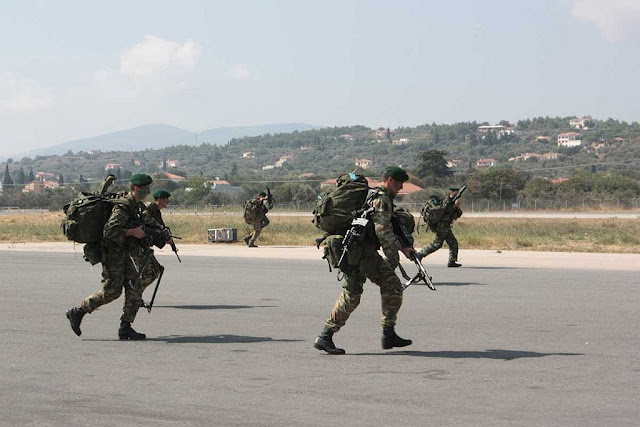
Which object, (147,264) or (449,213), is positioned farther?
(449,213)

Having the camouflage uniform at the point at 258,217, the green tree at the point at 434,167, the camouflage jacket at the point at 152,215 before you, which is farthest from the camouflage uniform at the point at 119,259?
the green tree at the point at 434,167

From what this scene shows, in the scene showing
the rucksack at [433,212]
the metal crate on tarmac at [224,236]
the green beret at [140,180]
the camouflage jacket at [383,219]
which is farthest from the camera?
the metal crate on tarmac at [224,236]

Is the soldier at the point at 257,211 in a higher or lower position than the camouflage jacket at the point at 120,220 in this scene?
lower

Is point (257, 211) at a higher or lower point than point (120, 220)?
lower

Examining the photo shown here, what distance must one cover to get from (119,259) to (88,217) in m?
0.56

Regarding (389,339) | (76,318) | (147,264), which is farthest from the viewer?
(147,264)

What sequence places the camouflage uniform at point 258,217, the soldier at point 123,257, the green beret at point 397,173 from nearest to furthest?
the green beret at point 397,173, the soldier at point 123,257, the camouflage uniform at point 258,217

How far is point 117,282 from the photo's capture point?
432 inches

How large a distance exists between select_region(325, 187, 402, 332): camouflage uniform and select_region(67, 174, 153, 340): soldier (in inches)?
90.3

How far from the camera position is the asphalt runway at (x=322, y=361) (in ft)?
24.3

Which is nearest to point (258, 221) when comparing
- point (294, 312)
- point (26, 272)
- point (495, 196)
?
point (26, 272)

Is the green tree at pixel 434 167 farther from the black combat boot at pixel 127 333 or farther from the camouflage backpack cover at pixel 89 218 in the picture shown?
the camouflage backpack cover at pixel 89 218

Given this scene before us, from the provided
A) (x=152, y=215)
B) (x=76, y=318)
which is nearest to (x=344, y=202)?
(x=76, y=318)

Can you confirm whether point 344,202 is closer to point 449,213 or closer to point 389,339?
point 389,339
